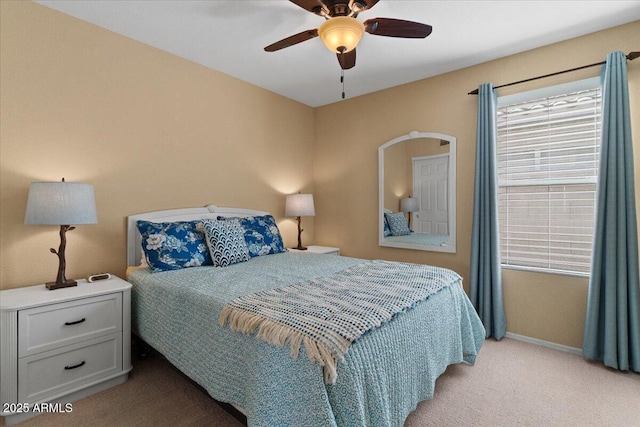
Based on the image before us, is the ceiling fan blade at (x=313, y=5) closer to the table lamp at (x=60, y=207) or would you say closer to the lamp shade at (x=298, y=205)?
the table lamp at (x=60, y=207)

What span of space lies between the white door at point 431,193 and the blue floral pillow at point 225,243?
1.88 meters

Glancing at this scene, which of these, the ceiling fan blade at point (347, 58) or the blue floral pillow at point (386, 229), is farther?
the blue floral pillow at point (386, 229)

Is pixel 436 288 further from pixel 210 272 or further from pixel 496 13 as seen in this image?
pixel 496 13

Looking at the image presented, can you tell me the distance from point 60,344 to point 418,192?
10.5 feet

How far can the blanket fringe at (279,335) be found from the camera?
3.82ft

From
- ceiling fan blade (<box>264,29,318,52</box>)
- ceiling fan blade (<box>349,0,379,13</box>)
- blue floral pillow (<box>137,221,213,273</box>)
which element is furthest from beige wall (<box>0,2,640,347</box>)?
ceiling fan blade (<box>349,0,379,13</box>)

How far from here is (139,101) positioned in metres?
2.70

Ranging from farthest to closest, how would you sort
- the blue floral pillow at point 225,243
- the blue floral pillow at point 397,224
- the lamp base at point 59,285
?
the blue floral pillow at point 397,224 → the blue floral pillow at point 225,243 → the lamp base at point 59,285

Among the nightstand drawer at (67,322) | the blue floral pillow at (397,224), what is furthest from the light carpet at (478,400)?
the blue floral pillow at (397,224)

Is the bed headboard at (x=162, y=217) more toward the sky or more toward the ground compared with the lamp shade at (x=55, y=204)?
more toward the ground

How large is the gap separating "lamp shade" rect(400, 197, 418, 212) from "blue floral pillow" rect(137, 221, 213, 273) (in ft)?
6.94

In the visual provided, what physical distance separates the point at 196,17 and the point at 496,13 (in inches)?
86.0

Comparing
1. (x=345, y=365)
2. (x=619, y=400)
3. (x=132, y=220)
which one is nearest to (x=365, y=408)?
(x=345, y=365)

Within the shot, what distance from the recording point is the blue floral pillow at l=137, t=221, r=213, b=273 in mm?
2344
